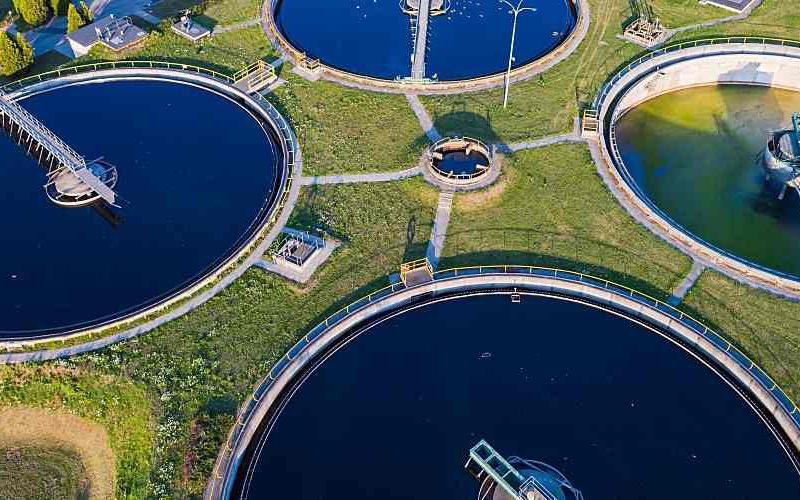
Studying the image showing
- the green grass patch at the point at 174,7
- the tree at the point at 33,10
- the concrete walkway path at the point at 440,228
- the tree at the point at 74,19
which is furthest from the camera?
the green grass patch at the point at 174,7

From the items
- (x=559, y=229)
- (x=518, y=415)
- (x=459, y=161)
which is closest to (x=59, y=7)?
(x=459, y=161)

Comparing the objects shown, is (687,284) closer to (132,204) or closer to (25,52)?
(132,204)

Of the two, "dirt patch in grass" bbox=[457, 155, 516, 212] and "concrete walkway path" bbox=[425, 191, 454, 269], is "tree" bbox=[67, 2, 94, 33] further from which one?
"dirt patch in grass" bbox=[457, 155, 516, 212]

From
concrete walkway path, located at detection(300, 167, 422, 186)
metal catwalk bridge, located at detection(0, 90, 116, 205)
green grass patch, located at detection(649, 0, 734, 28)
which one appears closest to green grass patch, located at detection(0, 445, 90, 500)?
metal catwalk bridge, located at detection(0, 90, 116, 205)

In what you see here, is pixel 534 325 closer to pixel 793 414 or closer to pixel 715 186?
pixel 793 414

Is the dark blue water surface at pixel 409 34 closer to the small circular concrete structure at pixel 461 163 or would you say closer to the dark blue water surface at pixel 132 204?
the small circular concrete structure at pixel 461 163

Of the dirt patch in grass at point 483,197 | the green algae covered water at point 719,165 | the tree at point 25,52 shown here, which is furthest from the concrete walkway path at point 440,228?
the tree at point 25,52
